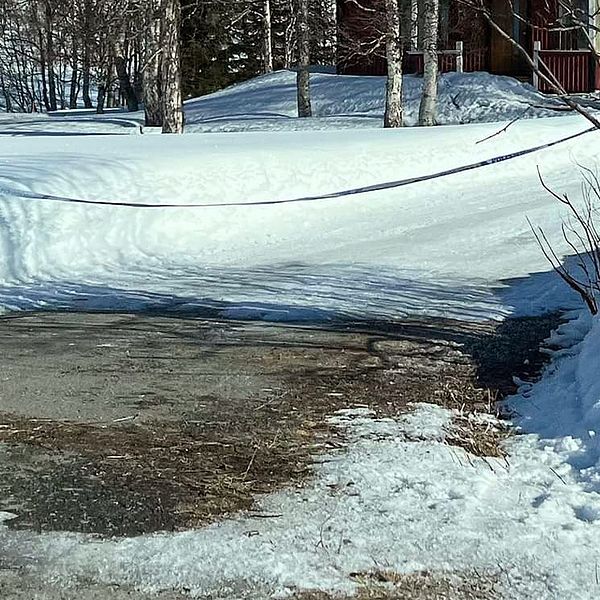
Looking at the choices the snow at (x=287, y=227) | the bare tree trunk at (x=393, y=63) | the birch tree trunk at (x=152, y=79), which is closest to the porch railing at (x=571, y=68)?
the bare tree trunk at (x=393, y=63)

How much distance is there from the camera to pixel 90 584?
4.02 metres

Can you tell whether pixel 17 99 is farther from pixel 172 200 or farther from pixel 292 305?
pixel 292 305

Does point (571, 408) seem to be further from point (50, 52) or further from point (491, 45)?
point (50, 52)

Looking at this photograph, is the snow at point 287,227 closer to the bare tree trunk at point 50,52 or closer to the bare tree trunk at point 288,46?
the bare tree trunk at point 288,46

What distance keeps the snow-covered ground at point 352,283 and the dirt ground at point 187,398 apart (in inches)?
8.9

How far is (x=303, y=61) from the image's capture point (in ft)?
94.4

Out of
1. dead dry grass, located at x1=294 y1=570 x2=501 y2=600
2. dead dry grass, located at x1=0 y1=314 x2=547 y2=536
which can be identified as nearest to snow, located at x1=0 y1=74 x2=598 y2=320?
dead dry grass, located at x1=0 y1=314 x2=547 y2=536

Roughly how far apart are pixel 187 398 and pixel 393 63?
1833cm

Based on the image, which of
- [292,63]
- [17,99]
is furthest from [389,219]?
[17,99]

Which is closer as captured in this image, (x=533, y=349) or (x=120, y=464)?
(x=120, y=464)

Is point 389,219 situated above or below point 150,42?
below

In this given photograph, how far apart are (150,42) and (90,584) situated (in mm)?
22639

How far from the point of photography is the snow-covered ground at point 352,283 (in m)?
4.27

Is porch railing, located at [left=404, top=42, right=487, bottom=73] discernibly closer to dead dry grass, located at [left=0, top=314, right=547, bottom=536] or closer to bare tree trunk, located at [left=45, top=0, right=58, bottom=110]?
bare tree trunk, located at [left=45, top=0, right=58, bottom=110]
